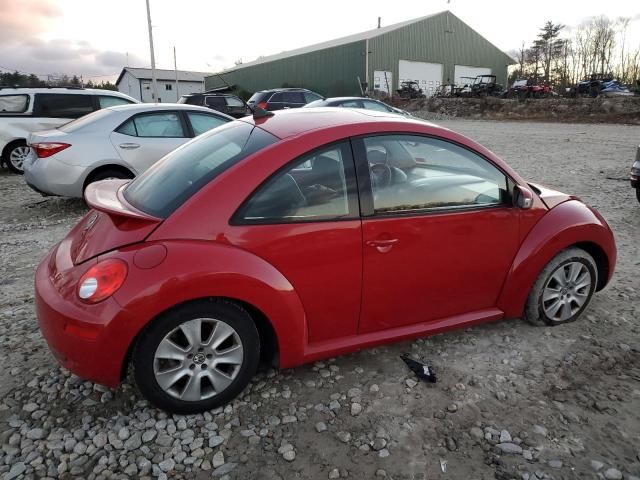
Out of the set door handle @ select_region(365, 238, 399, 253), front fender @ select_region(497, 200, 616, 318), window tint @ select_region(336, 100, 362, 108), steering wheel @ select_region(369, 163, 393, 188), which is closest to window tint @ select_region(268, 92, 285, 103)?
window tint @ select_region(336, 100, 362, 108)

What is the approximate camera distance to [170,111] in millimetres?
7148

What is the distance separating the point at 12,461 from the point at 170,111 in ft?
18.8

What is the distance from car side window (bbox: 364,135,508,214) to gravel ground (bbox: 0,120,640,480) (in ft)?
3.42

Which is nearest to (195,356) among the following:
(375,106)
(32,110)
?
(32,110)

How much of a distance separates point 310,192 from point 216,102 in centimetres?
1418

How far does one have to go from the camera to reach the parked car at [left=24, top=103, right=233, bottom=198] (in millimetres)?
6426

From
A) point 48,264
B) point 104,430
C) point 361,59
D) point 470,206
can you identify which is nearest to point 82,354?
point 104,430

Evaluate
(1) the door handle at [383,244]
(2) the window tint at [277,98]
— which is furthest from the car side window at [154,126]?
(2) the window tint at [277,98]

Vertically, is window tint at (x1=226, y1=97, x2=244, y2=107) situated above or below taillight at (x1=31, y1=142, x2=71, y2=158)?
above

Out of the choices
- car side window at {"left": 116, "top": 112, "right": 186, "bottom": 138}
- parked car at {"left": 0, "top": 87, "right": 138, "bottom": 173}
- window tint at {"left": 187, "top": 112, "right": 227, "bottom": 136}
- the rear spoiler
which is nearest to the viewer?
the rear spoiler

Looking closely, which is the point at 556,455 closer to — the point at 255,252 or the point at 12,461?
the point at 255,252

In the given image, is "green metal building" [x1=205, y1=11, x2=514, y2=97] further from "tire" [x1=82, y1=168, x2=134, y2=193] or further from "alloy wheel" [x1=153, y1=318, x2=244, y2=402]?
"alloy wheel" [x1=153, y1=318, x2=244, y2=402]

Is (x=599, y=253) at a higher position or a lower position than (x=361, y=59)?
lower

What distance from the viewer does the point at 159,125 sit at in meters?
7.05
